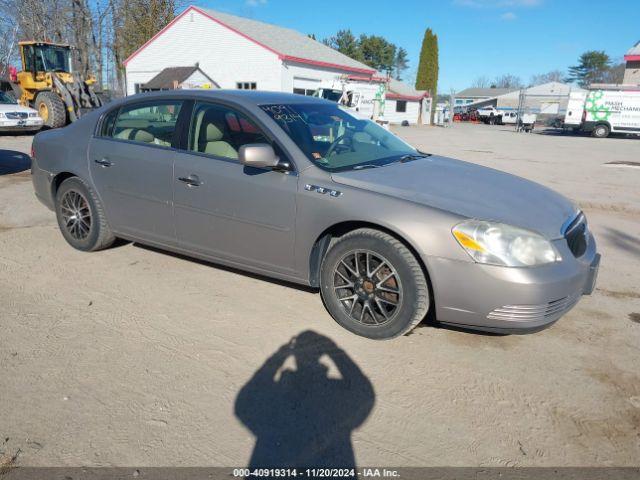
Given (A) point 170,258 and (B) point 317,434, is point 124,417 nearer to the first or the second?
(B) point 317,434

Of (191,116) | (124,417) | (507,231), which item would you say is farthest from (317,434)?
(191,116)

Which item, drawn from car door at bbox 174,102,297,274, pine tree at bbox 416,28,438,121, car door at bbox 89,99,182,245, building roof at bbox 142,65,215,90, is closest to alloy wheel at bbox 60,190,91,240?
car door at bbox 89,99,182,245

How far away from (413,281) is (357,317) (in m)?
0.52

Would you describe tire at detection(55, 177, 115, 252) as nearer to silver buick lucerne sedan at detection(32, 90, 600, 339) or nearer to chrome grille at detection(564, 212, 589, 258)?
silver buick lucerne sedan at detection(32, 90, 600, 339)

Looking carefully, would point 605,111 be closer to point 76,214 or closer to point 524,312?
point 524,312

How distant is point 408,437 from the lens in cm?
252

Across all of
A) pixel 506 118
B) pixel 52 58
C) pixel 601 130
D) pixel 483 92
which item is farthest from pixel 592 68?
pixel 52 58

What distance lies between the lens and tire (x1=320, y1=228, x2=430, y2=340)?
323 cm

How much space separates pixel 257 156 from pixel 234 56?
29.8m

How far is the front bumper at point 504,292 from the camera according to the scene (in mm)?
2994

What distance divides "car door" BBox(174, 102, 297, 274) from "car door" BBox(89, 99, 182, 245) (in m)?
0.17

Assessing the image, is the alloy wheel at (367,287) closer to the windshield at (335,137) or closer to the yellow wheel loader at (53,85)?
the windshield at (335,137)

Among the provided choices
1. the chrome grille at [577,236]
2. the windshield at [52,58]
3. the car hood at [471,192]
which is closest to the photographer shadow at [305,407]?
the car hood at [471,192]

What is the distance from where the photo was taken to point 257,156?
353 centimetres
